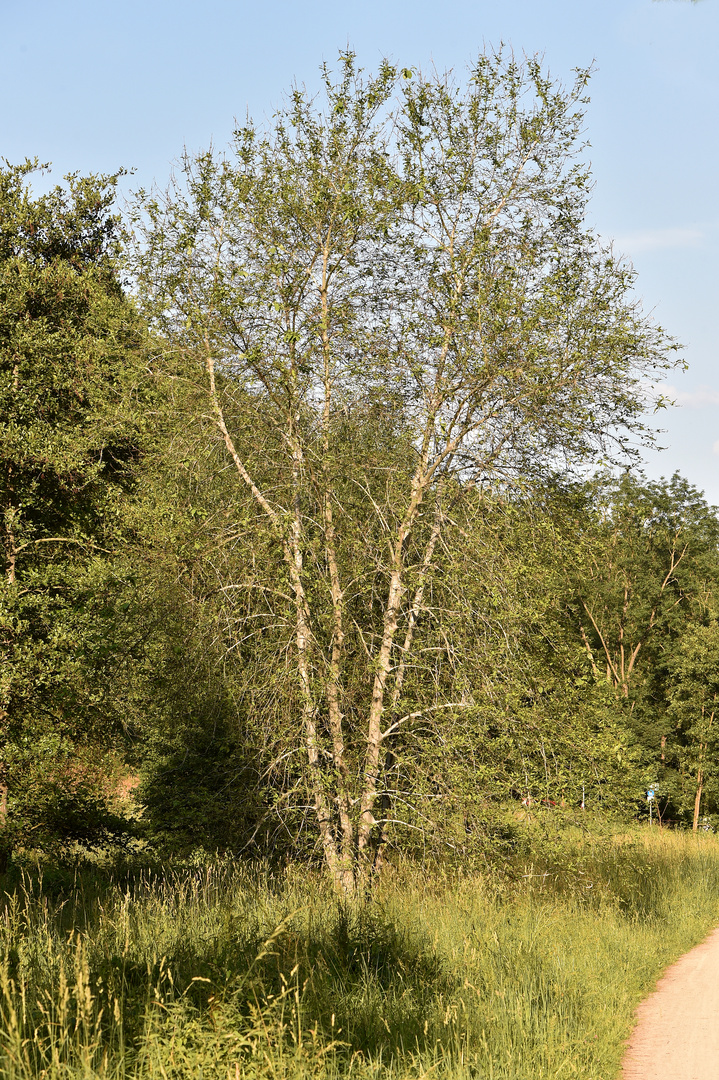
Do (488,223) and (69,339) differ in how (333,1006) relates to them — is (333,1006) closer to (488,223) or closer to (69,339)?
(488,223)

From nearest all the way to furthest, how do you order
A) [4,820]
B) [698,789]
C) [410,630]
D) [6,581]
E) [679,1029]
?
[679,1029] < [410,630] < [6,581] < [4,820] < [698,789]

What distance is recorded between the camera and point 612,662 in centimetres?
4412

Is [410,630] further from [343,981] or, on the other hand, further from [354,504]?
[343,981]

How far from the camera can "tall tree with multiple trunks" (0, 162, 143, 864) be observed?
38.6 ft

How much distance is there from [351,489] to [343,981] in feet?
23.1

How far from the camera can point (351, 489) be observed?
1223 centimetres

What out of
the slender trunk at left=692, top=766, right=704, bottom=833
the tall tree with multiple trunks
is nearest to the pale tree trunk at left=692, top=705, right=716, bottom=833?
the slender trunk at left=692, top=766, right=704, bottom=833

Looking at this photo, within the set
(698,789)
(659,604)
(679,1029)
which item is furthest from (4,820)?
(659,604)

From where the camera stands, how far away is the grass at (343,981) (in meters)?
4.39

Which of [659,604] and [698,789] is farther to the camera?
[659,604]

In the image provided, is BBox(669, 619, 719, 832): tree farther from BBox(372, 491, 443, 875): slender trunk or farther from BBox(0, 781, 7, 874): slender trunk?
BBox(0, 781, 7, 874): slender trunk

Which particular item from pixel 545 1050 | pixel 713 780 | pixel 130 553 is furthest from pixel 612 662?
pixel 545 1050

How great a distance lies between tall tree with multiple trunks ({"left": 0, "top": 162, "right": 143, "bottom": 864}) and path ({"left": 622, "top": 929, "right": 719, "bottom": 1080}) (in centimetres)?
724

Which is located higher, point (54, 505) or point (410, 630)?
point (54, 505)
